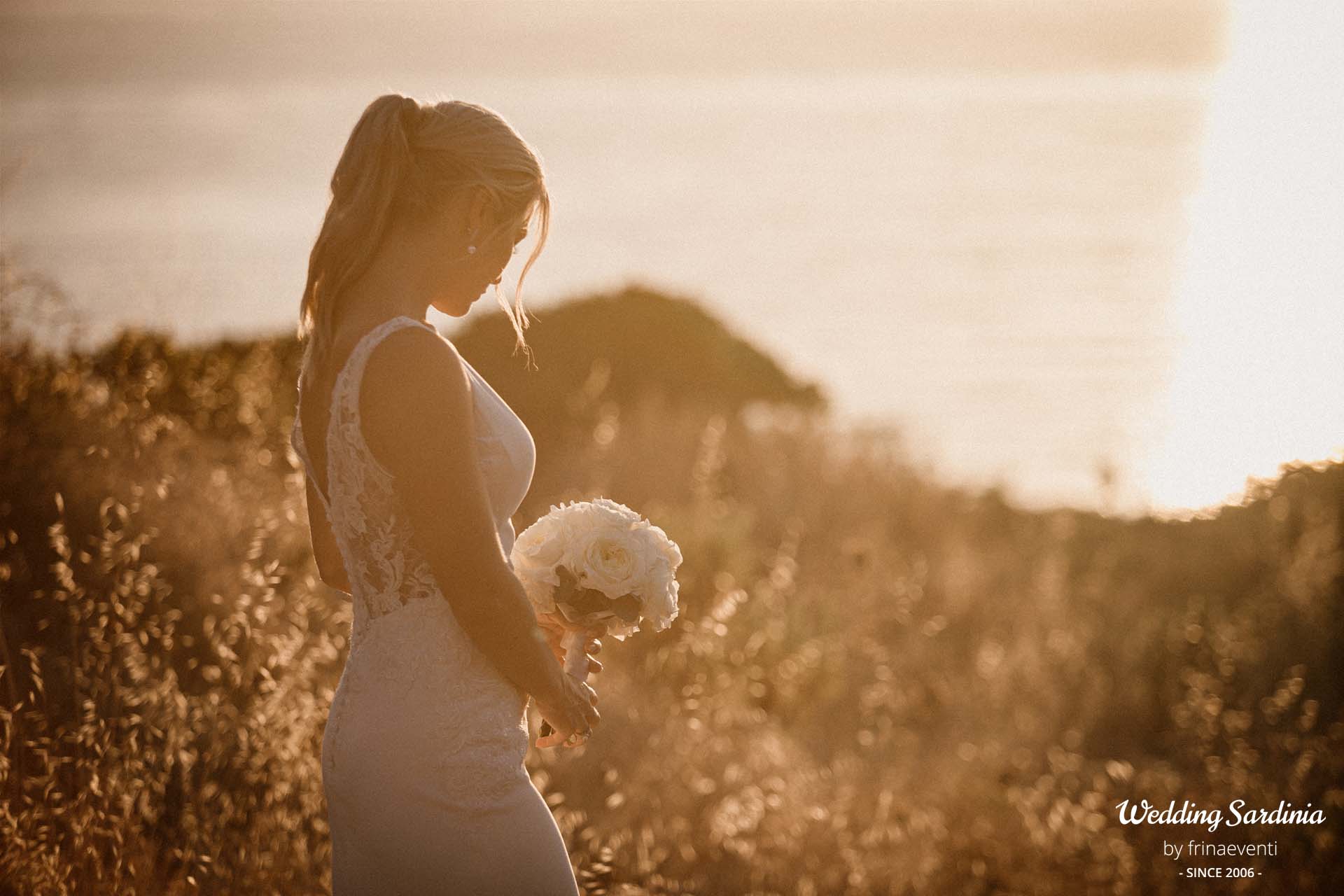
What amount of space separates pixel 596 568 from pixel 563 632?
357mm

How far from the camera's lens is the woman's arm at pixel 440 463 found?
2.40 meters

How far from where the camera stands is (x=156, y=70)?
186 feet

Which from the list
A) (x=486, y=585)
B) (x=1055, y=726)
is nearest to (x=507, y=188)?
(x=486, y=585)

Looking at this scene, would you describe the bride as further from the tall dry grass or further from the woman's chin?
the tall dry grass

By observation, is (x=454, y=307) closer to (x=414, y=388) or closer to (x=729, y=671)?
(x=414, y=388)

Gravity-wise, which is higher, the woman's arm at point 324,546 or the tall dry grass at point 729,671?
the woman's arm at point 324,546

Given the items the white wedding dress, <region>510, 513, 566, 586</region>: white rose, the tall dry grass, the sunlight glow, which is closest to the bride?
the white wedding dress

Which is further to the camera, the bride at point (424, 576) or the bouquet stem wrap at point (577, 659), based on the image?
the bouquet stem wrap at point (577, 659)

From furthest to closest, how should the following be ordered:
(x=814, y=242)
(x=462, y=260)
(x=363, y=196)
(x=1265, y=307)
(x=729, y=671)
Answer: (x=814, y=242) < (x=1265, y=307) < (x=729, y=671) < (x=462, y=260) < (x=363, y=196)

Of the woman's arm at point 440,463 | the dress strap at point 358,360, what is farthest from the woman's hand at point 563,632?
the dress strap at point 358,360

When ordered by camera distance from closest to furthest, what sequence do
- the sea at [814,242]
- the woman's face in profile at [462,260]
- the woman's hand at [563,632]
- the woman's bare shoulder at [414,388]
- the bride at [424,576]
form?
the woman's bare shoulder at [414,388] → the bride at [424,576] → the woman's face in profile at [462,260] → the woman's hand at [563,632] → the sea at [814,242]

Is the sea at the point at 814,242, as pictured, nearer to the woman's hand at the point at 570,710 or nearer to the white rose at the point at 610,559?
the white rose at the point at 610,559

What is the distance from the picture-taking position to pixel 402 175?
257cm

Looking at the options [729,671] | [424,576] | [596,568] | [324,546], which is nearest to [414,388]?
[424,576]
